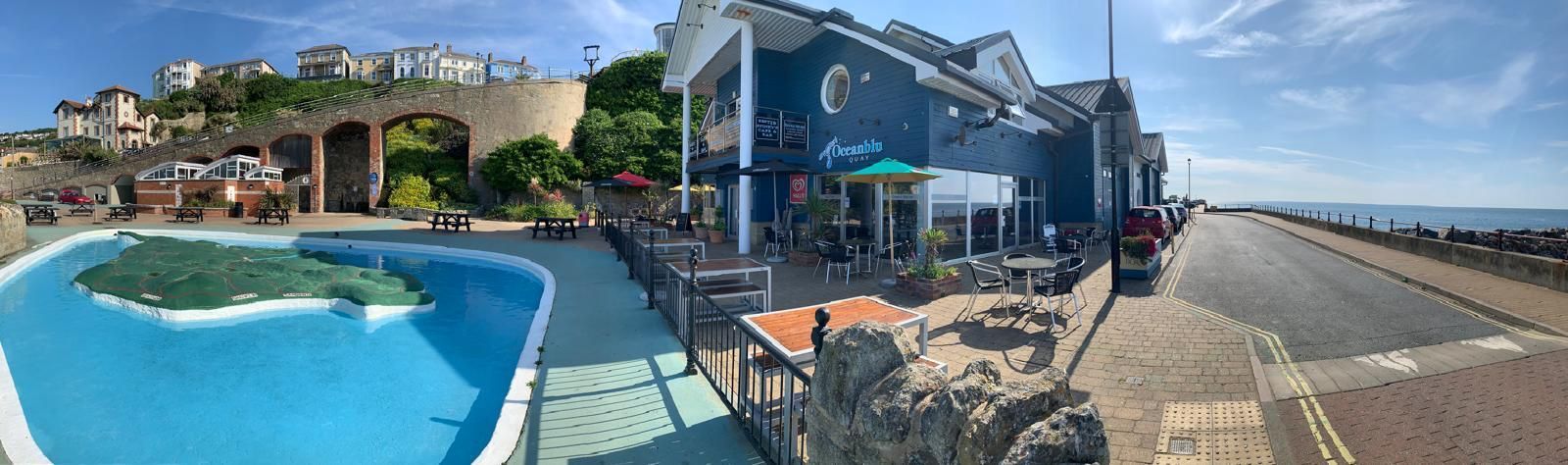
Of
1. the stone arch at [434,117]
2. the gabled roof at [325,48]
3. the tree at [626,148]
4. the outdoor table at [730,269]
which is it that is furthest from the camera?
the gabled roof at [325,48]

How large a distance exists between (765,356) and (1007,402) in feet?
7.26

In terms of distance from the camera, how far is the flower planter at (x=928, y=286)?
8.16 m

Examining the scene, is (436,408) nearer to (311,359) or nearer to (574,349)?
(574,349)

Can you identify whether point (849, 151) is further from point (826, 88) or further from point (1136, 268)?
point (1136, 268)

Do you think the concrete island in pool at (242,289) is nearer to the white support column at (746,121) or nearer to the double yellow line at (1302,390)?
the white support column at (746,121)

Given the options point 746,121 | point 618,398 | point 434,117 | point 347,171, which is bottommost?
point 618,398

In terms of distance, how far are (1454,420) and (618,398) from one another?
19.6 ft

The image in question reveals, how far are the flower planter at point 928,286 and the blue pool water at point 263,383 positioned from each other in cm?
546

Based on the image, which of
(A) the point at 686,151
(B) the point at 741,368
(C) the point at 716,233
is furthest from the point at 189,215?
(B) the point at 741,368

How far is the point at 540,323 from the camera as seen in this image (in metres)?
6.38

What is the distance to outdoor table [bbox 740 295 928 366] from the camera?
377cm

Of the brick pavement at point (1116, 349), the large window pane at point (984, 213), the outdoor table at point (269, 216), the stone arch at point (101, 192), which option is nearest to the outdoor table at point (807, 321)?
the brick pavement at point (1116, 349)

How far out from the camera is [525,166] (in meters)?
28.9

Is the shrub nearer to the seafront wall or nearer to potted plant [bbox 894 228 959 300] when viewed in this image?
potted plant [bbox 894 228 959 300]
